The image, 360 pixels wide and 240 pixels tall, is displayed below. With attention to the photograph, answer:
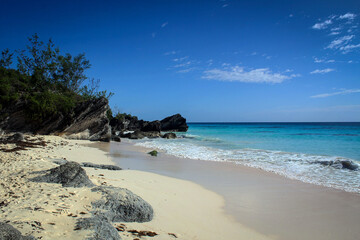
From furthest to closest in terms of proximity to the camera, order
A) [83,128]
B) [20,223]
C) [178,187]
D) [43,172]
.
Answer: [83,128]
[178,187]
[43,172]
[20,223]

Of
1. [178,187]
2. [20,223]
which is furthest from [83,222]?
[178,187]

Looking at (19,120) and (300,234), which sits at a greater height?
(19,120)

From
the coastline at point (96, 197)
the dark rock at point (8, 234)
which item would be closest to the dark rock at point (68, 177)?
the coastline at point (96, 197)

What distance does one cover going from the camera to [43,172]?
18.2ft

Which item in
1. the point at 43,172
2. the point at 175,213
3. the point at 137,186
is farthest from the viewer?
the point at 137,186

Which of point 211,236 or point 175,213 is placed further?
point 175,213

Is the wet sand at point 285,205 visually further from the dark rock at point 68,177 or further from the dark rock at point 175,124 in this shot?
the dark rock at point 175,124

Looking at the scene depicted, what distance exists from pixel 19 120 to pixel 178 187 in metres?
19.6

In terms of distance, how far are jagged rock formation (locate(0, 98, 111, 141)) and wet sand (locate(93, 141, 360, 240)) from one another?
55.7ft

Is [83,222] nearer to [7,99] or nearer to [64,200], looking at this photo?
[64,200]

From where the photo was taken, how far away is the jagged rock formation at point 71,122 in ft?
64.3

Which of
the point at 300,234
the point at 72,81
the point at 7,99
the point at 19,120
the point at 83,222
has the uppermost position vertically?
the point at 72,81

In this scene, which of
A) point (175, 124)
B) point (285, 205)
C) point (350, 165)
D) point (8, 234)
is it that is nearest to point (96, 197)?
point (8, 234)

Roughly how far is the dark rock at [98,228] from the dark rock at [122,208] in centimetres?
48
